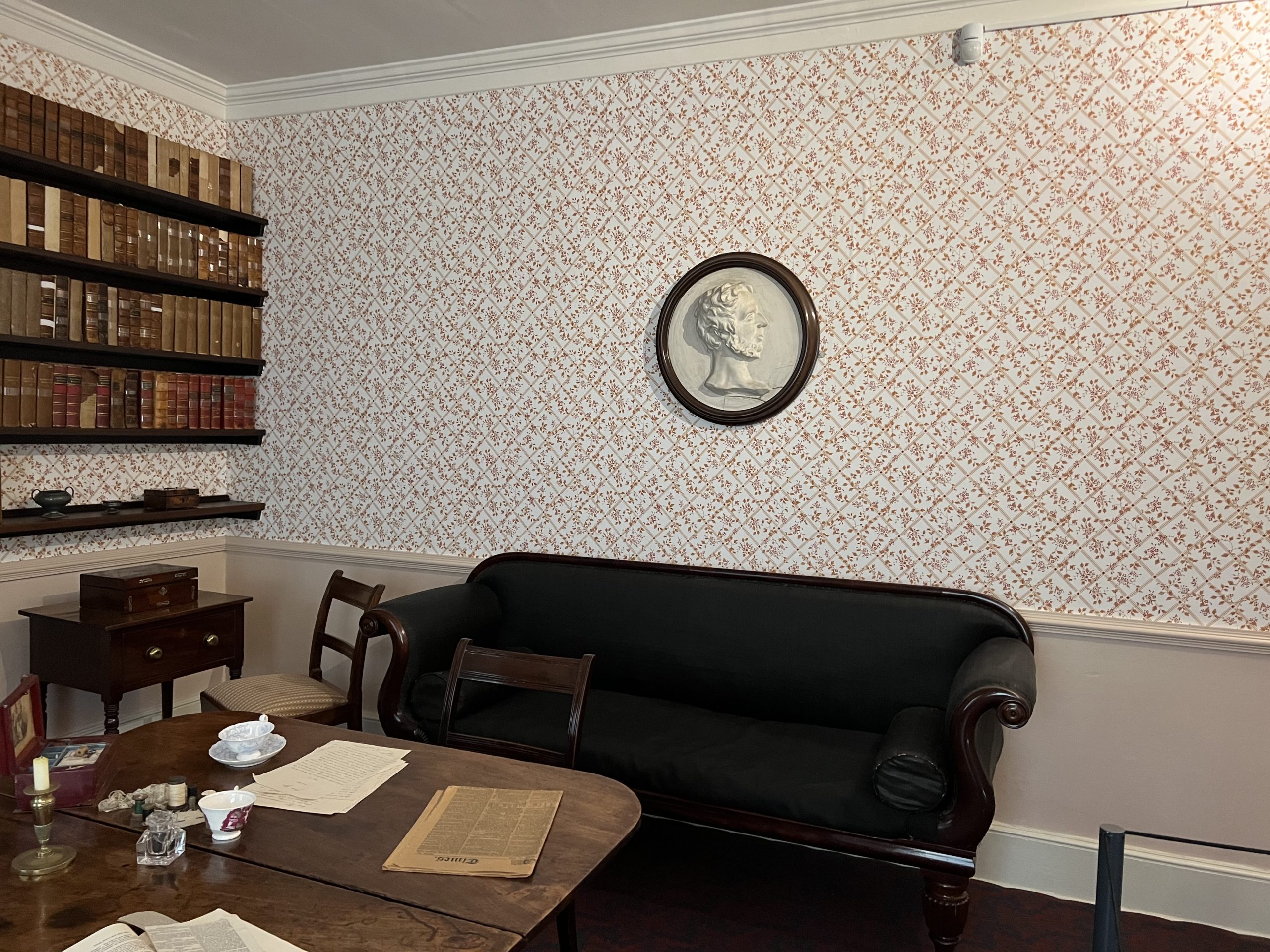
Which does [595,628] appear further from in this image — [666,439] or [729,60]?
[729,60]

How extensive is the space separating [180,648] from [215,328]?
144 cm

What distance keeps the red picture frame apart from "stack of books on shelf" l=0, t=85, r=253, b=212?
2.39 meters

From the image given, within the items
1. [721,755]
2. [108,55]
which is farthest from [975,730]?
[108,55]

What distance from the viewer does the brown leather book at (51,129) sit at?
10.9ft

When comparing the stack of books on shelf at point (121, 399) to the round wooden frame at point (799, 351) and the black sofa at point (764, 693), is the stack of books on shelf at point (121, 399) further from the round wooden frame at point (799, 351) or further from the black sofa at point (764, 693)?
Result: the round wooden frame at point (799, 351)

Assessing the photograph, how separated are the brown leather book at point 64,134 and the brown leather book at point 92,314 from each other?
0.46 meters

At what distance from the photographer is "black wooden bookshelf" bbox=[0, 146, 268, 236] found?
3.29 m

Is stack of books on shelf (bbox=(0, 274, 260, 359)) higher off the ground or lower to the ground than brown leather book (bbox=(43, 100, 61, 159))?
lower

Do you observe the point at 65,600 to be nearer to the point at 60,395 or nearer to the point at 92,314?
the point at 60,395

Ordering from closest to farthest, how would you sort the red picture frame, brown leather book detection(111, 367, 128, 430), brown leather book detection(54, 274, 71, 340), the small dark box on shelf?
1. the red picture frame
2. brown leather book detection(54, 274, 71, 340)
3. brown leather book detection(111, 367, 128, 430)
4. the small dark box on shelf

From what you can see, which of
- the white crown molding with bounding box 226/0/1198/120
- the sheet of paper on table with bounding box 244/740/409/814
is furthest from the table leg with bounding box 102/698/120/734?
the white crown molding with bounding box 226/0/1198/120

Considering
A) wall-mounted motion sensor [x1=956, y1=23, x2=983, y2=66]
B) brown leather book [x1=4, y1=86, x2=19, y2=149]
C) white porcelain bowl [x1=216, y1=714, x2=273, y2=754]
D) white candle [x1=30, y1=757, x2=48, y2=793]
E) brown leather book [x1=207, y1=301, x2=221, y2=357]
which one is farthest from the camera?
brown leather book [x1=207, y1=301, x2=221, y2=357]

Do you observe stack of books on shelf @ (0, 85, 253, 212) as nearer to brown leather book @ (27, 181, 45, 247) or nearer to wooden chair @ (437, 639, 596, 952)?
brown leather book @ (27, 181, 45, 247)

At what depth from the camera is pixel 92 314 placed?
11.6ft
